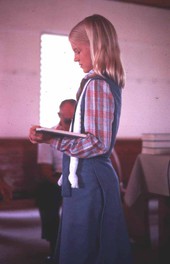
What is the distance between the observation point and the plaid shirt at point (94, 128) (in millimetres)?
1253

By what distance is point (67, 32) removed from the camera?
16.6 ft

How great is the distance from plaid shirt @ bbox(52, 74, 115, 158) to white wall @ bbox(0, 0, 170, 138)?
3032 mm

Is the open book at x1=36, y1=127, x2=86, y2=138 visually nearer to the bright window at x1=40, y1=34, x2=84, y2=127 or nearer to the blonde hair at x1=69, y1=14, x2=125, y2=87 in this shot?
the blonde hair at x1=69, y1=14, x2=125, y2=87

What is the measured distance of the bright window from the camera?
491 centimetres

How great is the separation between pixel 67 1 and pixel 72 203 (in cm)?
417

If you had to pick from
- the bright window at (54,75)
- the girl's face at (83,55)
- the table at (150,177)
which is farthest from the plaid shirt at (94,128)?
the bright window at (54,75)

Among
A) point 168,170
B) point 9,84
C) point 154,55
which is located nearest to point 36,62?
point 9,84

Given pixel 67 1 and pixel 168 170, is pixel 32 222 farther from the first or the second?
pixel 67 1

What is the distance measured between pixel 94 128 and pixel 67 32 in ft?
13.2

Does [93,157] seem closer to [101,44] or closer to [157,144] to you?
[101,44]

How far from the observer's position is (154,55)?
5.41 meters

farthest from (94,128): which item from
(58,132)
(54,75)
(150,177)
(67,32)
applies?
(67,32)

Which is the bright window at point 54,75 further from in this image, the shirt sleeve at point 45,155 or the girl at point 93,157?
the girl at point 93,157

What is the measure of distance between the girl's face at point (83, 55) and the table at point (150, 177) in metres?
1.31
